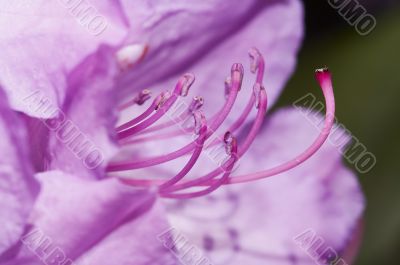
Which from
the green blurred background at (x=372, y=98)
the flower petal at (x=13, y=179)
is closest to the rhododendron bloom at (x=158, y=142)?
the flower petal at (x=13, y=179)

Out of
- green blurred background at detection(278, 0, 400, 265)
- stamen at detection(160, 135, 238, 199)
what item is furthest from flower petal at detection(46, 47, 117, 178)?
green blurred background at detection(278, 0, 400, 265)

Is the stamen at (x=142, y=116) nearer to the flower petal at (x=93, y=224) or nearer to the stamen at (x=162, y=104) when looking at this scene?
the stamen at (x=162, y=104)

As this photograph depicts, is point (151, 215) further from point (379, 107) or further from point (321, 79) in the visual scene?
point (379, 107)

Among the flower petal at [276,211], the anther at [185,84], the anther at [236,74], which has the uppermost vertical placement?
the anther at [236,74]

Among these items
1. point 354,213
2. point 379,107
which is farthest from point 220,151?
point 379,107

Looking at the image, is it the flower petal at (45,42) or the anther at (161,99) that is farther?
the anther at (161,99)

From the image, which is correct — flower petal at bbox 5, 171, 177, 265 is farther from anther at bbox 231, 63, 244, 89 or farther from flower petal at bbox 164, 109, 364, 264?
flower petal at bbox 164, 109, 364, 264

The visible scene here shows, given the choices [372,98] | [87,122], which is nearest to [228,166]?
[87,122]
